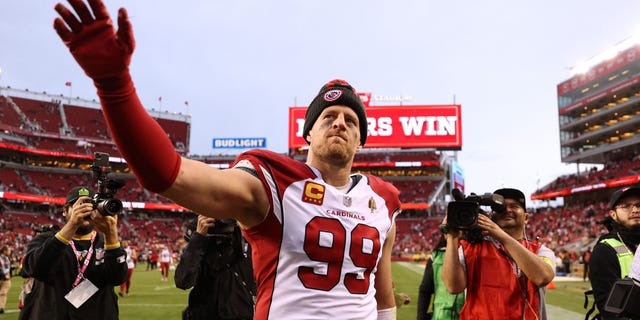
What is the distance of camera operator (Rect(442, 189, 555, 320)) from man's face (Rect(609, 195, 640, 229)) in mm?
844

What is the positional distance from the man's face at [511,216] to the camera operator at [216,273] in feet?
7.70

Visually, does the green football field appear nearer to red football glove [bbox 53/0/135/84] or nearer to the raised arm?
the raised arm

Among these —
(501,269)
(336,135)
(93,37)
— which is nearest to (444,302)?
(501,269)

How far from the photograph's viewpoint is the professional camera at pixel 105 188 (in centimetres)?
310

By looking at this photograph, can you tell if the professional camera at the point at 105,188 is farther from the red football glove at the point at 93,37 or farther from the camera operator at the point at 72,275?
the red football glove at the point at 93,37

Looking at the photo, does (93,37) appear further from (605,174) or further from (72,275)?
(605,174)

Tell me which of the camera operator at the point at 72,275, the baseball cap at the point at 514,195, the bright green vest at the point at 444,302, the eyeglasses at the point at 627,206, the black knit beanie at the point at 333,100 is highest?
the black knit beanie at the point at 333,100

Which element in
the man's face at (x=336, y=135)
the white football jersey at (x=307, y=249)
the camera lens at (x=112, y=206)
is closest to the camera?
the white football jersey at (x=307, y=249)

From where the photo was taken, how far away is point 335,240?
6.96 feet

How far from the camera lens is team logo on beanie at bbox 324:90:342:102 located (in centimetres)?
247

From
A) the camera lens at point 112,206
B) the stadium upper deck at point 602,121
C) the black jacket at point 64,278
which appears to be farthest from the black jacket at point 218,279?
the stadium upper deck at point 602,121

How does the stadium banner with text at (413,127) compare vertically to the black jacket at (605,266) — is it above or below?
above

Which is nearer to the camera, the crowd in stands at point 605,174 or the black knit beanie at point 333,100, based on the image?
the black knit beanie at point 333,100

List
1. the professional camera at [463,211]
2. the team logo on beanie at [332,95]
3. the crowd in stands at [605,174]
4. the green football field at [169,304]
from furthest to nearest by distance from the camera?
the crowd in stands at [605,174] < the green football field at [169,304] < the professional camera at [463,211] < the team logo on beanie at [332,95]
